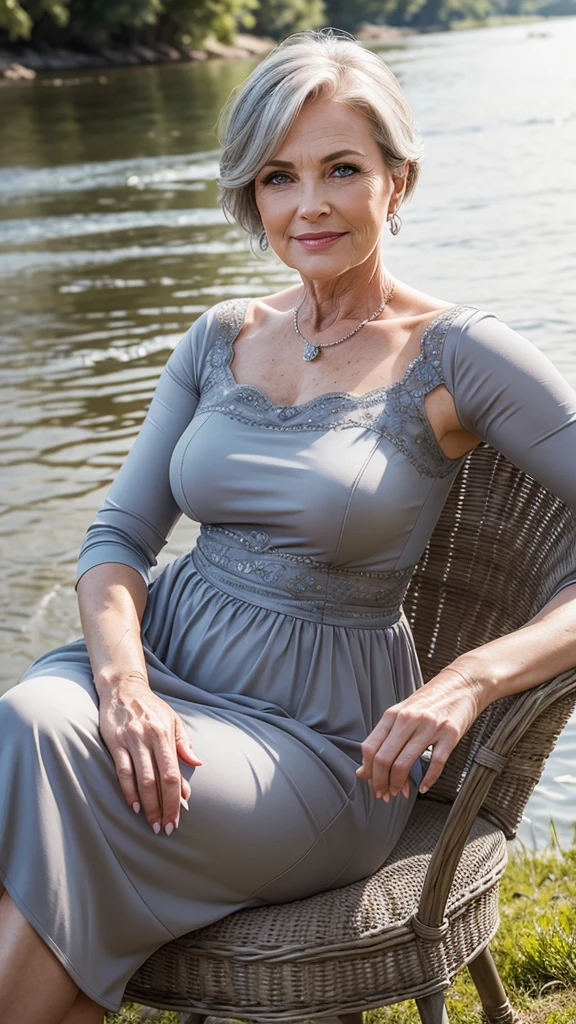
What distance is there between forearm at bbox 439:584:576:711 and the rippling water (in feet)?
4.53

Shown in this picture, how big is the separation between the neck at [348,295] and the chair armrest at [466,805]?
2.76 feet

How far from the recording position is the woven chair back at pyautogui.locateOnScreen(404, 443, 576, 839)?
2086 mm

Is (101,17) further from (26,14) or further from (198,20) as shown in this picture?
(198,20)

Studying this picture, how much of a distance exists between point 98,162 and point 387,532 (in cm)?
1804

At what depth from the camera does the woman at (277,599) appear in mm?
1710

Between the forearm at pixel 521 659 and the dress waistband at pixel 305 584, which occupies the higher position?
the forearm at pixel 521 659

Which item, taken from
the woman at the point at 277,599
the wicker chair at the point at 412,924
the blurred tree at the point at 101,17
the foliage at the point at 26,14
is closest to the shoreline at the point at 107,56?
the blurred tree at the point at 101,17

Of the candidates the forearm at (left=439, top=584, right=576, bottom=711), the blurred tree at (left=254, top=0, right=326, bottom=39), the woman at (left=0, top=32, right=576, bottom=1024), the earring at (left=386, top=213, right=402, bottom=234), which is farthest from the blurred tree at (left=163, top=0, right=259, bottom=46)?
the forearm at (left=439, top=584, right=576, bottom=711)

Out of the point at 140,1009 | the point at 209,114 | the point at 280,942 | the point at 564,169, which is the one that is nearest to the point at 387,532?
the point at 280,942

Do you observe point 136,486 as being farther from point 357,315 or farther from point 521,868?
point 521,868

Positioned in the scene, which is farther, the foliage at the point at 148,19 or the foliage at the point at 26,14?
the foliage at the point at 148,19

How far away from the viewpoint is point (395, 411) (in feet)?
6.91

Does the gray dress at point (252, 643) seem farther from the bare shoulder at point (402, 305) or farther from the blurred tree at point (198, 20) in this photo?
the blurred tree at point (198, 20)

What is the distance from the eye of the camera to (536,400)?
197 centimetres
